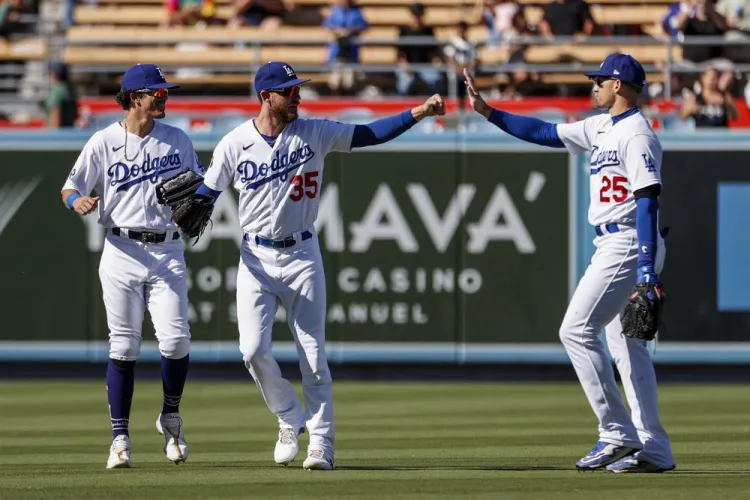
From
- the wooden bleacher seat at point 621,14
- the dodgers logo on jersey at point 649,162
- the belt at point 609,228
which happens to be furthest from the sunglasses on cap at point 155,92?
the wooden bleacher seat at point 621,14

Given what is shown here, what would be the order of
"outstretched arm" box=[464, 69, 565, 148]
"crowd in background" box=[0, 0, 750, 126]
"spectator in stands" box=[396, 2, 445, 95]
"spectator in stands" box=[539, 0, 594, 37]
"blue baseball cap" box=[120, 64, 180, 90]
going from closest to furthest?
"outstretched arm" box=[464, 69, 565, 148] < "blue baseball cap" box=[120, 64, 180, 90] < "crowd in background" box=[0, 0, 750, 126] < "spectator in stands" box=[396, 2, 445, 95] < "spectator in stands" box=[539, 0, 594, 37]

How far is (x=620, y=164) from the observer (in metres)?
7.06

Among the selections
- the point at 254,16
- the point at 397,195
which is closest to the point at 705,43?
the point at 397,195

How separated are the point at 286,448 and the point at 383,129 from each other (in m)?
1.74

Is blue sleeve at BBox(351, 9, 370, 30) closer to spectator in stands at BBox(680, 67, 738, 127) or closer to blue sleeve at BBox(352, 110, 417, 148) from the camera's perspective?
spectator in stands at BBox(680, 67, 738, 127)

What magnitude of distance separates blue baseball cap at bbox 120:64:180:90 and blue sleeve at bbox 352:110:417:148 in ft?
3.53

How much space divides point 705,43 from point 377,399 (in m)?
4.81

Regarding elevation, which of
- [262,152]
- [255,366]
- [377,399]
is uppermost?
[262,152]

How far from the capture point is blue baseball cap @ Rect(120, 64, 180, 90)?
753 cm

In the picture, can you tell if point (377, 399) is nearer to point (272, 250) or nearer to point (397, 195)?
point (397, 195)

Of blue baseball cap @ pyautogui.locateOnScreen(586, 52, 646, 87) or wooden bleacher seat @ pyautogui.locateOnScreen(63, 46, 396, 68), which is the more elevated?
wooden bleacher seat @ pyautogui.locateOnScreen(63, 46, 396, 68)

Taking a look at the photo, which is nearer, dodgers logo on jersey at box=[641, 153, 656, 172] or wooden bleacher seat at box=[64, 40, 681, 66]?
dodgers logo on jersey at box=[641, 153, 656, 172]

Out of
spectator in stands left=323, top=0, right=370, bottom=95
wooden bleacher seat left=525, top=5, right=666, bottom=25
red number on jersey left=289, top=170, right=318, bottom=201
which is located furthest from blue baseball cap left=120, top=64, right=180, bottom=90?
wooden bleacher seat left=525, top=5, right=666, bottom=25

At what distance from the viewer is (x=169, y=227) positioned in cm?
762
